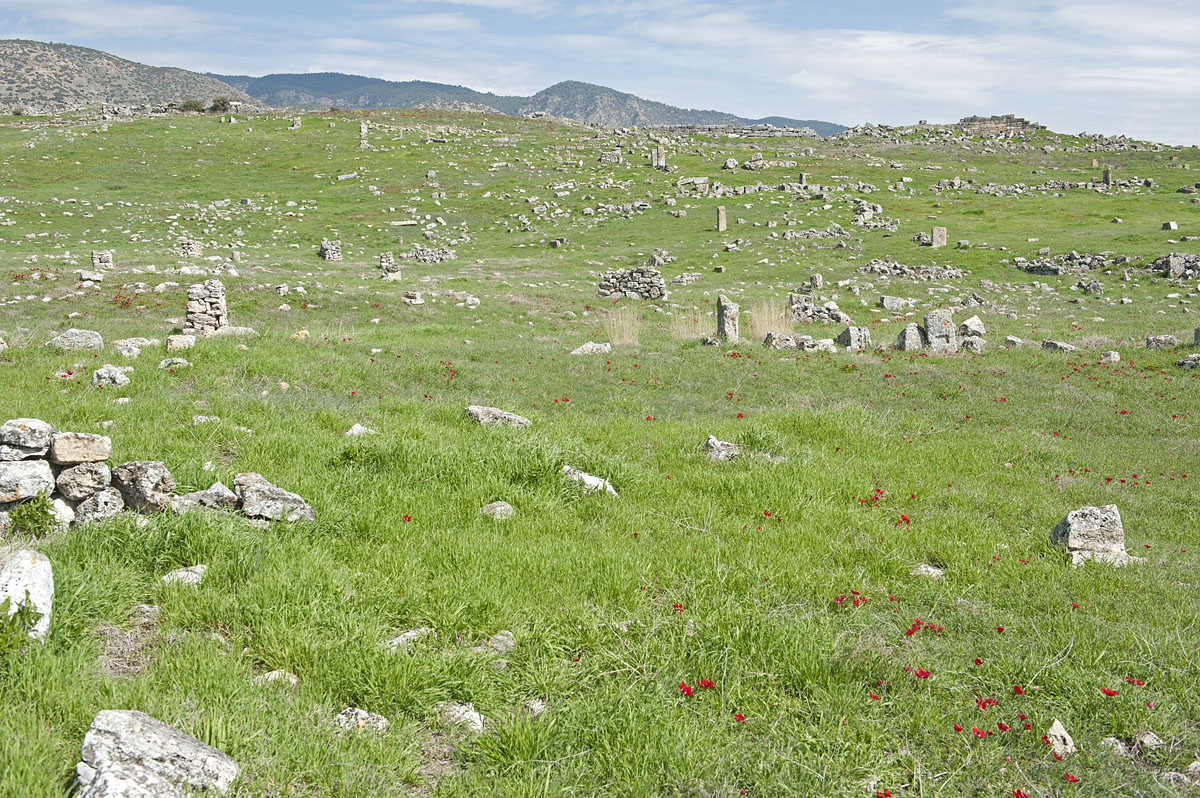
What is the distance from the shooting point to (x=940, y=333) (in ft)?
62.6

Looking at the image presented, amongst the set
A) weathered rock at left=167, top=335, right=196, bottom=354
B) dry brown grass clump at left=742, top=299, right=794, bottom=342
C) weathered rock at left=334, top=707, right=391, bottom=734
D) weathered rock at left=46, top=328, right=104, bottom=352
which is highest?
dry brown grass clump at left=742, top=299, right=794, bottom=342

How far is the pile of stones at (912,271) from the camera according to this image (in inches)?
1315

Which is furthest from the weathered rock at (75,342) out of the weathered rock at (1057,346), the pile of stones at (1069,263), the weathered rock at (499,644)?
the pile of stones at (1069,263)

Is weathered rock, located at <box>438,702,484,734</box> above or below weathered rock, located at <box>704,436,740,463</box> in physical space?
below

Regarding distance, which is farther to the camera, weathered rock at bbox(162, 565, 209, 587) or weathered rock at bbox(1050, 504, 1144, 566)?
weathered rock at bbox(1050, 504, 1144, 566)

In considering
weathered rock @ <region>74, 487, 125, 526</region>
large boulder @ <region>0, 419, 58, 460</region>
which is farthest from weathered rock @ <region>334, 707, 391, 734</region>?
large boulder @ <region>0, 419, 58, 460</region>

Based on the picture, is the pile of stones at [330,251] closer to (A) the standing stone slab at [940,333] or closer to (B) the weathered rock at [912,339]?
(B) the weathered rock at [912,339]

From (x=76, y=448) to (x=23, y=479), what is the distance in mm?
453

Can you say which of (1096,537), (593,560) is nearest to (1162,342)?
(1096,537)

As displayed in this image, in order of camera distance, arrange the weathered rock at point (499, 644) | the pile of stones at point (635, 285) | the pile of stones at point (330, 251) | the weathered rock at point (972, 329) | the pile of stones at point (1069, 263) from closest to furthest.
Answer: the weathered rock at point (499, 644) → the weathered rock at point (972, 329) → the pile of stones at point (635, 285) → the pile of stones at point (1069, 263) → the pile of stones at point (330, 251)

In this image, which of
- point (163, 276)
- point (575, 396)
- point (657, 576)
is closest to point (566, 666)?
point (657, 576)

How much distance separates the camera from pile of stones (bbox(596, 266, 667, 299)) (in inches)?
1155

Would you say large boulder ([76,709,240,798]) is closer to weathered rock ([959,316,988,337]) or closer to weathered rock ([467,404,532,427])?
weathered rock ([467,404,532,427])

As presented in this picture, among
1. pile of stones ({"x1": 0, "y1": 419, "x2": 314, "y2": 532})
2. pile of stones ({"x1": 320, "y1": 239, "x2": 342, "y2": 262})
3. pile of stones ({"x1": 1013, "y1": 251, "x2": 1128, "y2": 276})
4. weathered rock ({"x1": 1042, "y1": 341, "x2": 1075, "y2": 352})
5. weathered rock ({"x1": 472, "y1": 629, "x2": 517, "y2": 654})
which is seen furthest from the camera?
pile of stones ({"x1": 320, "y1": 239, "x2": 342, "y2": 262})
